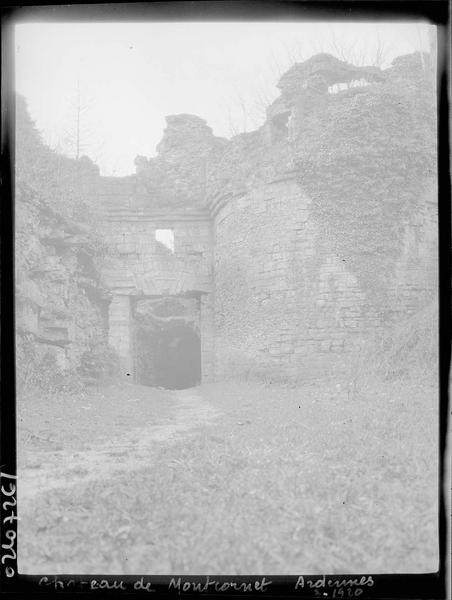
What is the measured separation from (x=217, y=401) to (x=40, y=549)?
7412 millimetres

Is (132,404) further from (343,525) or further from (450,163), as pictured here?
(450,163)

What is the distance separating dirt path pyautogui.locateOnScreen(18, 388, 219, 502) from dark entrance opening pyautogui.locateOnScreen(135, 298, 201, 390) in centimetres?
1055

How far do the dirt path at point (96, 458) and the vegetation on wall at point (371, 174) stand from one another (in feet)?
20.1

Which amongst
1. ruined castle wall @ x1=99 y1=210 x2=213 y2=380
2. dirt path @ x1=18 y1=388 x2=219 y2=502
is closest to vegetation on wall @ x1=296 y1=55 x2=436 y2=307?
ruined castle wall @ x1=99 y1=210 x2=213 y2=380

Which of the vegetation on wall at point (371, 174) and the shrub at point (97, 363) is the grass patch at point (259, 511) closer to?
the shrub at point (97, 363)

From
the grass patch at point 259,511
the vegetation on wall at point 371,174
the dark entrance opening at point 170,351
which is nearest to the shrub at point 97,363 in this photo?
the dark entrance opening at point 170,351

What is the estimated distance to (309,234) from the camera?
1265 centimetres

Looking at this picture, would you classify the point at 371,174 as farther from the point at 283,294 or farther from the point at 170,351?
the point at 170,351

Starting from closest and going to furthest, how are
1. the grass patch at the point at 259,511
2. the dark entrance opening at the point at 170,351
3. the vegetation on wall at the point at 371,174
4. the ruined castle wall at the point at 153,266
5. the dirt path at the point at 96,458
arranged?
the grass patch at the point at 259,511 → the dirt path at the point at 96,458 → the vegetation on wall at the point at 371,174 → the ruined castle wall at the point at 153,266 → the dark entrance opening at the point at 170,351

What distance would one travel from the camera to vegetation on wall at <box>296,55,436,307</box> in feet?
40.3

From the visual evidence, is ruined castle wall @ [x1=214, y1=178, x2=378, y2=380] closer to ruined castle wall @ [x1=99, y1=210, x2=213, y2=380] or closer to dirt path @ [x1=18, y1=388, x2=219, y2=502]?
ruined castle wall @ [x1=99, y1=210, x2=213, y2=380]

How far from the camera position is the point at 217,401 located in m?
10.8

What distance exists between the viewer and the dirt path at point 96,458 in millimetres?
4738

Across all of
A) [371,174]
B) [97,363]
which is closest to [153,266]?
[97,363]
